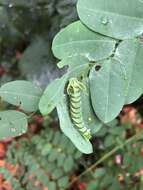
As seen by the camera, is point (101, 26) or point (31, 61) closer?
point (101, 26)

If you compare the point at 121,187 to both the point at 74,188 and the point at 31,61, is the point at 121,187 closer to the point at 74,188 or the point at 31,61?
the point at 74,188

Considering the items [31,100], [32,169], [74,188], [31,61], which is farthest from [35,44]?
[31,100]

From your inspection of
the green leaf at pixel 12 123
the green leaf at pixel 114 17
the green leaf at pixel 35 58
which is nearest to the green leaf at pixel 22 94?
the green leaf at pixel 12 123

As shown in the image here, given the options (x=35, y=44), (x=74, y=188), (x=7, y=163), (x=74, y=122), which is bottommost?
(x=74, y=188)

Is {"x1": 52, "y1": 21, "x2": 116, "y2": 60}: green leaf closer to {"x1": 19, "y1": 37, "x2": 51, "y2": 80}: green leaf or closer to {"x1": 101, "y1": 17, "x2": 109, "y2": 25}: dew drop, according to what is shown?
{"x1": 101, "y1": 17, "x2": 109, "y2": 25}: dew drop

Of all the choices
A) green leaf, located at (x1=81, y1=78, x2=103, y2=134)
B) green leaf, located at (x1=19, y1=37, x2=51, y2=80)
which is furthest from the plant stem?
green leaf, located at (x1=81, y1=78, x2=103, y2=134)

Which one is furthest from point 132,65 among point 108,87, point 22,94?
point 22,94
